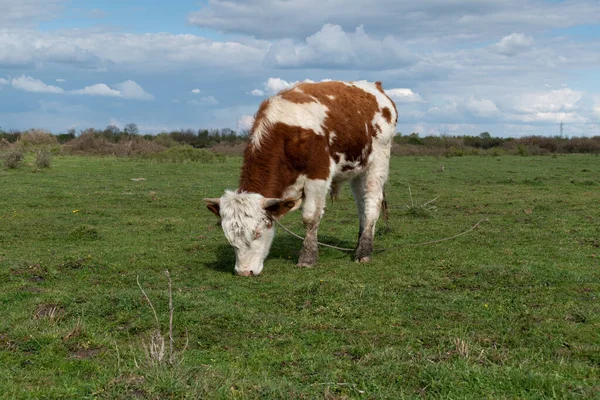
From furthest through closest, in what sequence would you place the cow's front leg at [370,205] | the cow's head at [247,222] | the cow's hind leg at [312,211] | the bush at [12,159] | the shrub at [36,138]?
the shrub at [36,138] → the bush at [12,159] → the cow's front leg at [370,205] → the cow's hind leg at [312,211] → the cow's head at [247,222]

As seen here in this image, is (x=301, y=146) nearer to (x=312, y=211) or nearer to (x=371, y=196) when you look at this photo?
(x=312, y=211)

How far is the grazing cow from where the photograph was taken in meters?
8.54

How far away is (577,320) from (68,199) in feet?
48.3

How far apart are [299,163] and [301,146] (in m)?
0.27

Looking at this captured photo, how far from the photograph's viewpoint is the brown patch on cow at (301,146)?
29.0 ft

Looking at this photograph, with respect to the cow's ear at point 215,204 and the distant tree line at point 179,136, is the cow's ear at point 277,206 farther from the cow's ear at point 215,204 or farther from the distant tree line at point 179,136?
the distant tree line at point 179,136

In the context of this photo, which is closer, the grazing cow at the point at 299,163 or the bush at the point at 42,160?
the grazing cow at the point at 299,163

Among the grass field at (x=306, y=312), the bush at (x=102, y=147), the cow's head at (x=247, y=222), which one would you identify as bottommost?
the grass field at (x=306, y=312)

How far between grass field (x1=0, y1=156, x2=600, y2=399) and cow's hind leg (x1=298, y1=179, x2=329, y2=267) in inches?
9.0

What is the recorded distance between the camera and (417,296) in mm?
7367

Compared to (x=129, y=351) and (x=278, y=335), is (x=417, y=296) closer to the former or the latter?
(x=278, y=335)

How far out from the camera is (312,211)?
9344 millimetres

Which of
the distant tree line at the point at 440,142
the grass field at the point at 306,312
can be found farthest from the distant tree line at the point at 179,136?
the grass field at the point at 306,312

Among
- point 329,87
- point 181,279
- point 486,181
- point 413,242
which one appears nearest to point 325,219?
point 413,242
